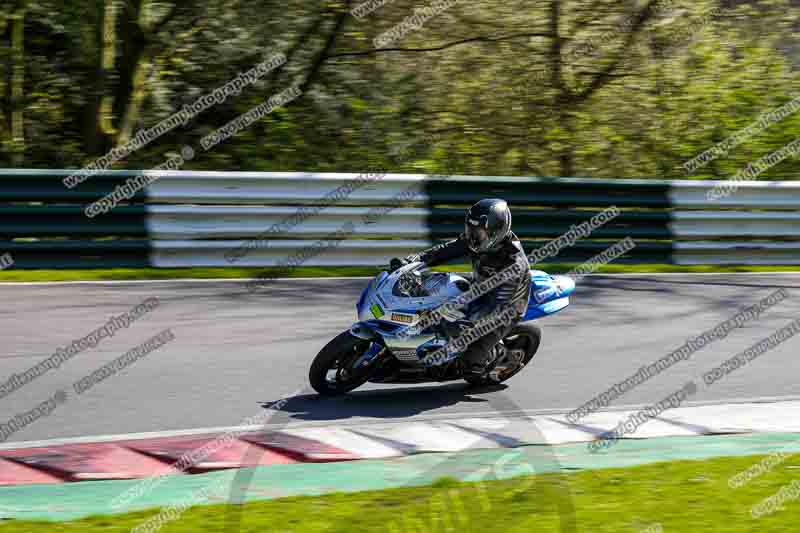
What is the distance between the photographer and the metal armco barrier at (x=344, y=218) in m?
12.6

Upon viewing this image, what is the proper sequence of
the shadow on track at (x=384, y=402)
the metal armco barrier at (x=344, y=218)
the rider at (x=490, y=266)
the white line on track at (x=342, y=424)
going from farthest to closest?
the metal armco barrier at (x=344, y=218)
the rider at (x=490, y=266)
the shadow on track at (x=384, y=402)
the white line on track at (x=342, y=424)

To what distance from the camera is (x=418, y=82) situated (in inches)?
678

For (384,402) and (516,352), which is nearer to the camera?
(384,402)

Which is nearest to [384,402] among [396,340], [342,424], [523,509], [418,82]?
[396,340]

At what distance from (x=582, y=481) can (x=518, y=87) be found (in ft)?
38.0

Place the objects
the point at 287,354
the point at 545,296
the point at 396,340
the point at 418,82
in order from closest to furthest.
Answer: the point at 396,340 < the point at 545,296 < the point at 287,354 < the point at 418,82

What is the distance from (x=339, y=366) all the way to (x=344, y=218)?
5.37 metres

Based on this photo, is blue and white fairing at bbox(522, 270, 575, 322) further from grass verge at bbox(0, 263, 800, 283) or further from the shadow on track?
grass verge at bbox(0, 263, 800, 283)

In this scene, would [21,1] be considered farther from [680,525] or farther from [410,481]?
[680,525]

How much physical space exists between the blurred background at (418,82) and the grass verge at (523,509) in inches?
418

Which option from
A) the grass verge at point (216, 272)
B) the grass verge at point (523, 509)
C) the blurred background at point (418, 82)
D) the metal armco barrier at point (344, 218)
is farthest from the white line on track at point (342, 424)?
the blurred background at point (418, 82)

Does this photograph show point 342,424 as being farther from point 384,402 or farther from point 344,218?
point 344,218

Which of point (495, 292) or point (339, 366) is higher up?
point (495, 292)

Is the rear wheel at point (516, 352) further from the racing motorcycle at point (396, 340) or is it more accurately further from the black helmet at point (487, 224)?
the black helmet at point (487, 224)
